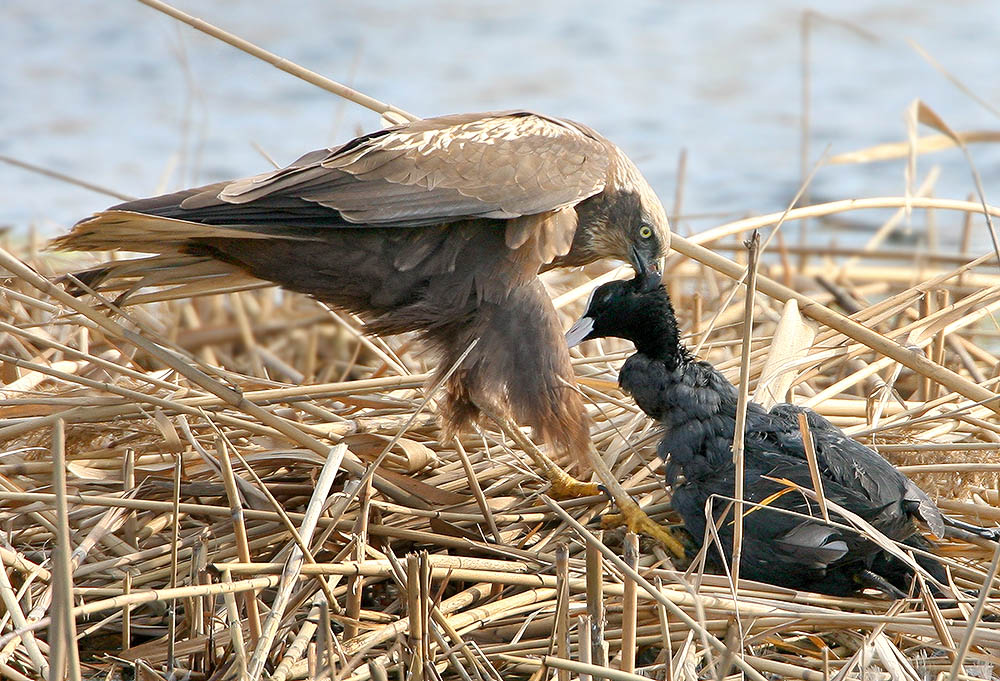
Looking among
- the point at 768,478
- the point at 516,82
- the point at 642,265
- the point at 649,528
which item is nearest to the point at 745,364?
the point at 768,478

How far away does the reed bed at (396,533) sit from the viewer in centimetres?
229

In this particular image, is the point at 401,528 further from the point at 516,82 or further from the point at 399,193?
the point at 516,82

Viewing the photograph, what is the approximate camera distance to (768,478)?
2.63m

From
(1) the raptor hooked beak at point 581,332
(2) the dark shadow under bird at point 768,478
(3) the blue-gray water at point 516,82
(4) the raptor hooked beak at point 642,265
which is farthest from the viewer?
(3) the blue-gray water at point 516,82

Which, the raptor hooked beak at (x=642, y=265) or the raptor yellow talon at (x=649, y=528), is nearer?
the raptor yellow talon at (x=649, y=528)

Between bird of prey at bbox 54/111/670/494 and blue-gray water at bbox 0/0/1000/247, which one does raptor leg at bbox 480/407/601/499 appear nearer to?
bird of prey at bbox 54/111/670/494

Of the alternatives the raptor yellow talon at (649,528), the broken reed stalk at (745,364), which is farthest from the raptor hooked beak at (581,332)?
the broken reed stalk at (745,364)

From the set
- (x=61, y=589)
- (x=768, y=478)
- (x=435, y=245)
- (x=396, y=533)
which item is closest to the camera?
(x=61, y=589)

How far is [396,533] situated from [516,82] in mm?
6757

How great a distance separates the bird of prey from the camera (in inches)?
119

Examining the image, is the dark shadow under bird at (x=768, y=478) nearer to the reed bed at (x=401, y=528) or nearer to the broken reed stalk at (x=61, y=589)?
the reed bed at (x=401, y=528)

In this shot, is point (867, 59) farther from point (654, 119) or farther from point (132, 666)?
point (132, 666)

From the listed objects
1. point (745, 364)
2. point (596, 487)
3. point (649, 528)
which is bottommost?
point (649, 528)

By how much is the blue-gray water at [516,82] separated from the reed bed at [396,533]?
4.11m
